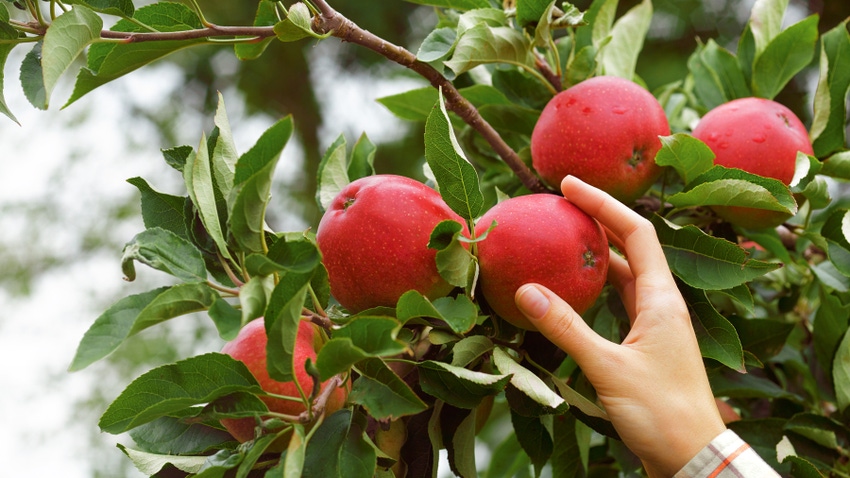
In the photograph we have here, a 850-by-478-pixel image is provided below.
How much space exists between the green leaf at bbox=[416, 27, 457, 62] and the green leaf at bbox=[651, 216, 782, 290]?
283mm

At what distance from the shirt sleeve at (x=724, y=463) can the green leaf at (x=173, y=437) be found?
1.36 feet

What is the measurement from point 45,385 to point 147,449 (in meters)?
3.53

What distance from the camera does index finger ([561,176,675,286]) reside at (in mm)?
659

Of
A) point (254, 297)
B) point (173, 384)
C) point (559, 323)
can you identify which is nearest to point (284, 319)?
point (254, 297)

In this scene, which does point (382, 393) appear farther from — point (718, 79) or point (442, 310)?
point (718, 79)

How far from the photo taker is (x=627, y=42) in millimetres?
1000

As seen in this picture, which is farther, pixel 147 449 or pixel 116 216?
pixel 116 216

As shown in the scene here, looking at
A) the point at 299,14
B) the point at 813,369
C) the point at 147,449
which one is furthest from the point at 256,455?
the point at 813,369

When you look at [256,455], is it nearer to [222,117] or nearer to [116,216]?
[222,117]

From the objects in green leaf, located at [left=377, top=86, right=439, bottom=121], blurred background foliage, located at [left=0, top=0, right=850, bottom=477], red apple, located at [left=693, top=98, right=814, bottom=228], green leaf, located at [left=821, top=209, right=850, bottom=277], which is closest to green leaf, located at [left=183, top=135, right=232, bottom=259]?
green leaf, located at [left=377, top=86, right=439, bottom=121]

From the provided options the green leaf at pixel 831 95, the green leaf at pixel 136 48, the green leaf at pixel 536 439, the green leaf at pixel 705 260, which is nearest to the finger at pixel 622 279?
the green leaf at pixel 705 260

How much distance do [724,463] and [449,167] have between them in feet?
1.11

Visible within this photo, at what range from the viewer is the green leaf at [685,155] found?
0.71m

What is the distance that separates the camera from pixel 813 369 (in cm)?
104
